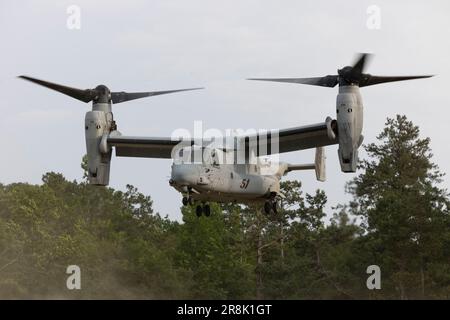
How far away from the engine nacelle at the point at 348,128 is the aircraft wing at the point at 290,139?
2.54ft

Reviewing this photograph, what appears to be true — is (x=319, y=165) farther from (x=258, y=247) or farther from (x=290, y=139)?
(x=258, y=247)

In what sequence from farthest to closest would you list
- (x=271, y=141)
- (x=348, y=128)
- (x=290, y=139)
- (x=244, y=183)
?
(x=271, y=141), (x=290, y=139), (x=244, y=183), (x=348, y=128)

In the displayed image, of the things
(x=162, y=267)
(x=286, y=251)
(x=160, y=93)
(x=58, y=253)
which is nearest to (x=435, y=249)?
(x=286, y=251)

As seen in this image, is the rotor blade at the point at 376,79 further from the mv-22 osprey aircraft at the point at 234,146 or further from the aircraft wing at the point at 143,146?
the aircraft wing at the point at 143,146

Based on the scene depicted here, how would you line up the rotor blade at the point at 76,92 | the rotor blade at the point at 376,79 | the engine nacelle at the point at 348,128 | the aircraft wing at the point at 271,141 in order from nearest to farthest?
the engine nacelle at the point at 348,128 → the rotor blade at the point at 376,79 → the aircraft wing at the point at 271,141 → the rotor blade at the point at 76,92

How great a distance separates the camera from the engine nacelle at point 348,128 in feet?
77.5

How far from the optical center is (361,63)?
24.2 m

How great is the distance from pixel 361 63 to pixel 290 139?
345cm

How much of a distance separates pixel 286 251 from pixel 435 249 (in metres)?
6.64

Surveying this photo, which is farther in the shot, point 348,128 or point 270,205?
point 270,205

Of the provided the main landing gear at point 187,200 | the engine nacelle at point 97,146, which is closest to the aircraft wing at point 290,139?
the main landing gear at point 187,200

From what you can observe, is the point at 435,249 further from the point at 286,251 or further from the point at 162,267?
the point at 162,267

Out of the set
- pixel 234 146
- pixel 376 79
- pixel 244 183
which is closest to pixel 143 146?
pixel 234 146

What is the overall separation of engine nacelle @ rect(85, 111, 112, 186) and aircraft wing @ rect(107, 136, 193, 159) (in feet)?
0.91
